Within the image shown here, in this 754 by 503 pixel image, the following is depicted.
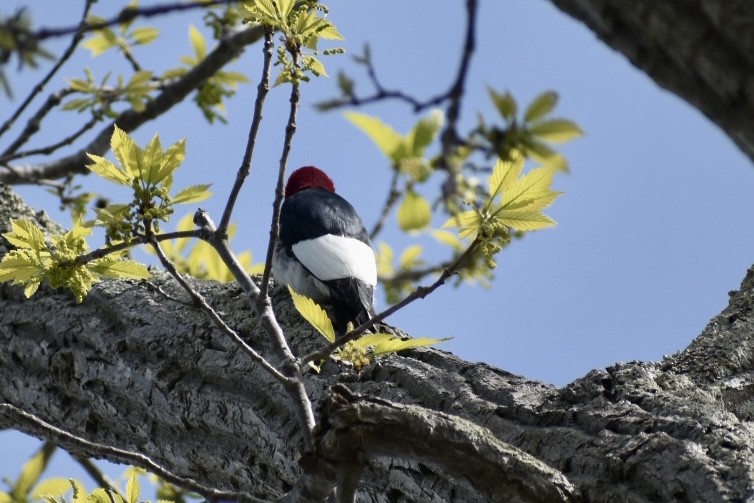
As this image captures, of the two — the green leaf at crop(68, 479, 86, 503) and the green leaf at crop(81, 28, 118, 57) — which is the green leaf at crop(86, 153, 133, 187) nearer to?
the green leaf at crop(68, 479, 86, 503)

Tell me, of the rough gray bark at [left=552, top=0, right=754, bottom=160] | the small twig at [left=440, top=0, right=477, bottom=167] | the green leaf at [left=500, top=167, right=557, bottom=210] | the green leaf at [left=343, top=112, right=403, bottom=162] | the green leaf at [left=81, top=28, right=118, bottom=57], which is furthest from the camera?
the green leaf at [left=81, top=28, right=118, bottom=57]

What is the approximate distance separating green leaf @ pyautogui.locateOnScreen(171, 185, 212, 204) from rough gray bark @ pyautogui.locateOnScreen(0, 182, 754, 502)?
1.52 ft

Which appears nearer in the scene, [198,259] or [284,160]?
[284,160]

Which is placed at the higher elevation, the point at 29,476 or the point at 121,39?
the point at 121,39

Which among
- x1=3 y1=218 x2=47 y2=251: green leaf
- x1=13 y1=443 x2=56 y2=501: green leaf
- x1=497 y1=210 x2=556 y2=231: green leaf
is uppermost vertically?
x1=497 y1=210 x2=556 y2=231: green leaf

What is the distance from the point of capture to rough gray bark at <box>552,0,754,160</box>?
2.65ft

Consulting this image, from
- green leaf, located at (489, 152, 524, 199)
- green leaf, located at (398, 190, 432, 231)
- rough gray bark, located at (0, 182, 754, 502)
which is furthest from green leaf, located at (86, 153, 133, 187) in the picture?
green leaf, located at (489, 152, 524, 199)

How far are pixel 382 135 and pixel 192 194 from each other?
646mm

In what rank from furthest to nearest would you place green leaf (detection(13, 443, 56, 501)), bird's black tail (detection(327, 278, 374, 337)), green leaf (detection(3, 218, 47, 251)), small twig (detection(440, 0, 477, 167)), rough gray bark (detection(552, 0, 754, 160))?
bird's black tail (detection(327, 278, 374, 337)) → green leaf (detection(13, 443, 56, 501)) → green leaf (detection(3, 218, 47, 251)) → small twig (detection(440, 0, 477, 167)) → rough gray bark (detection(552, 0, 754, 160))

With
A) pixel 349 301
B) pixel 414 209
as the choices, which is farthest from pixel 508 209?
pixel 349 301

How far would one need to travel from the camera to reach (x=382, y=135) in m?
1.40

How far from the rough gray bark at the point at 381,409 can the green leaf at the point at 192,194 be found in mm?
464

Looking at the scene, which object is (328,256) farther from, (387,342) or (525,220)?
(525,220)

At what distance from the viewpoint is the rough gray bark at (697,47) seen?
0.81m
